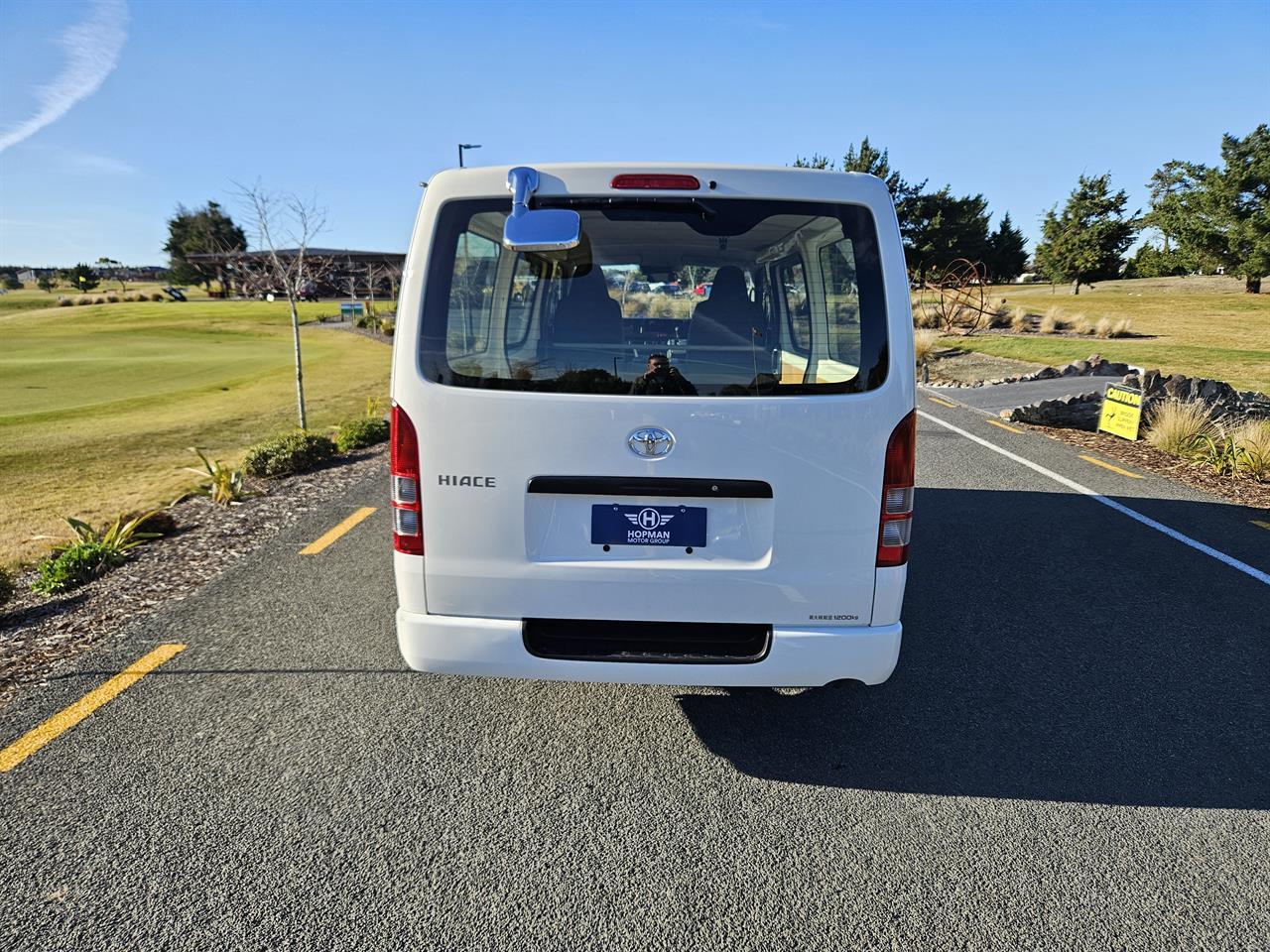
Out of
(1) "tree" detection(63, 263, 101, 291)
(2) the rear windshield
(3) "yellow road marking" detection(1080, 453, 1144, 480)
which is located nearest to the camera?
(2) the rear windshield

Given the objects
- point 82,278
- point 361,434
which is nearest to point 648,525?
point 361,434

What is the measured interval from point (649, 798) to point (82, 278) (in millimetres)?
115414

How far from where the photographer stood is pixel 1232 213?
42.2 m

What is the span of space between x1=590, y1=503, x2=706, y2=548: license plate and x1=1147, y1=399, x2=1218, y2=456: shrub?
829cm

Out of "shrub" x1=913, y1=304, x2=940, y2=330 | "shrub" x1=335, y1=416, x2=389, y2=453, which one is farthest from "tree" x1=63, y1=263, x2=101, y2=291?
"shrub" x1=335, y1=416, x2=389, y2=453

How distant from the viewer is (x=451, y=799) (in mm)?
2723

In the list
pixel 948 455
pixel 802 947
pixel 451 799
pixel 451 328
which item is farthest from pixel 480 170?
pixel 948 455

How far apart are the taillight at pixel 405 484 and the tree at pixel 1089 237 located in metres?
59.5

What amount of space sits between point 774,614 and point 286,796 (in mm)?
1852

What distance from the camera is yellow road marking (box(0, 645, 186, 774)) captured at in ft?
9.63

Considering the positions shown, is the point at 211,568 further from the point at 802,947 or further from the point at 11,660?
the point at 802,947

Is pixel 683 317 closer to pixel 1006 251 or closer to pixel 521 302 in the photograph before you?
pixel 521 302

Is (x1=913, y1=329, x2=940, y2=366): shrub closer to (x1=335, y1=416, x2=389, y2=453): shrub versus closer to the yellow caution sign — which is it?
the yellow caution sign

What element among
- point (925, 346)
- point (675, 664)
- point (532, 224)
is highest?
point (532, 224)
